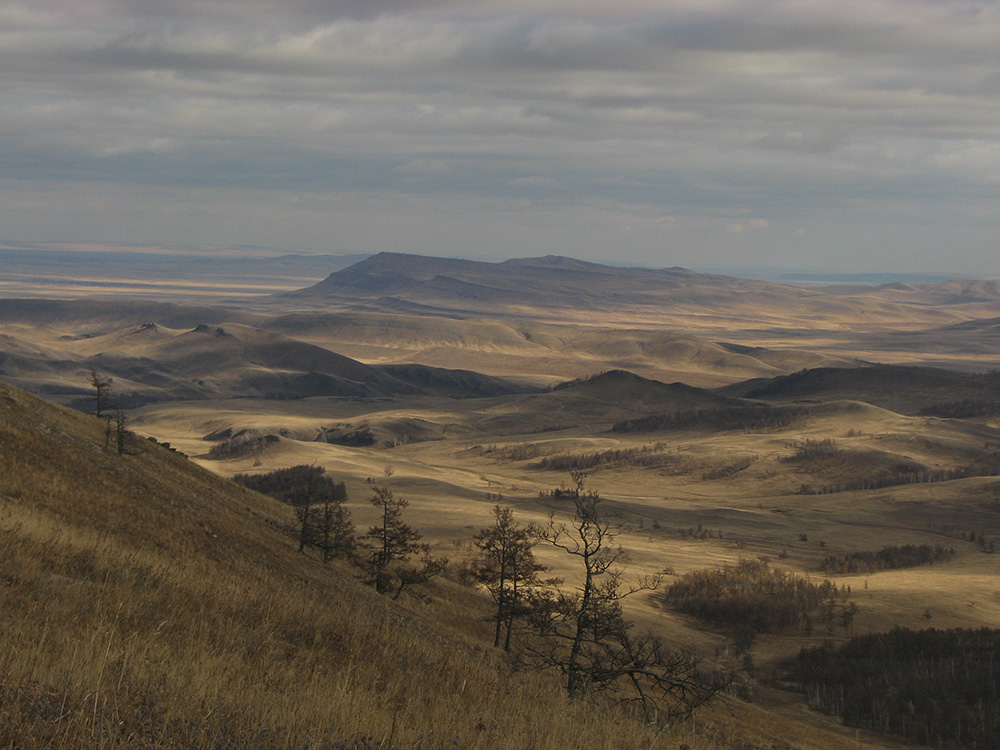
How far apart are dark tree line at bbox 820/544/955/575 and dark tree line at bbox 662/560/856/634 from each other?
30.6ft

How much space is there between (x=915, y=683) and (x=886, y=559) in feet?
146

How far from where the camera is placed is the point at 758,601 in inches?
2405

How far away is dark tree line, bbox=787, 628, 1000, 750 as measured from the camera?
36375 millimetres

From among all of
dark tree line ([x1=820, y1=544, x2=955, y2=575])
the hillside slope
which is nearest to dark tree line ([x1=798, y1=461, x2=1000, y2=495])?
dark tree line ([x1=820, y1=544, x2=955, y2=575])

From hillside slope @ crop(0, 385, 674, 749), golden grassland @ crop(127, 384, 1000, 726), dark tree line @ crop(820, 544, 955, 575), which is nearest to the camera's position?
hillside slope @ crop(0, 385, 674, 749)

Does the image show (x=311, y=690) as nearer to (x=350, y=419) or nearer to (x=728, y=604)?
(x=728, y=604)

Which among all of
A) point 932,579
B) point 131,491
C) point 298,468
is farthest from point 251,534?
point 298,468

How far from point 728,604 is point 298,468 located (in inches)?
2578

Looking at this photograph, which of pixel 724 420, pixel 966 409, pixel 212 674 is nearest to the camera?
pixel 212 674

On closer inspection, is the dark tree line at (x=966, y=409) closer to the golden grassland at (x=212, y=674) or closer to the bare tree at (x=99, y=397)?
the bare tree at (x=99, y=397)

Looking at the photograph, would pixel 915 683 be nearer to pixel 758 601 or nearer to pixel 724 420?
pixel 758 601

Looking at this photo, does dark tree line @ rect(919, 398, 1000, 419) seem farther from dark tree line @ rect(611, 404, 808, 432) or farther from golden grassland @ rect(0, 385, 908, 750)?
golden grassland @ rect(0, 385, 908, 750)

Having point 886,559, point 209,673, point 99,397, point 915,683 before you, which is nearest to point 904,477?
point 886,559

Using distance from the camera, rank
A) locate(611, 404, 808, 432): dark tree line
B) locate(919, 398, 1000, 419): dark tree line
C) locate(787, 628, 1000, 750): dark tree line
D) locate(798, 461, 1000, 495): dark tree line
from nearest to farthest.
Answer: locate(787, 628, 1000, 750): dark tree line < locate(798, 461, 1000, 495): dark tree line < locate(611, 404, 808, 432): dark tree line < locate(919, 398, 1000, 419): dark tree line
